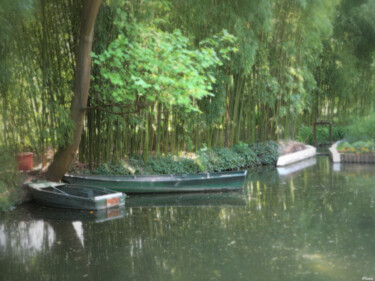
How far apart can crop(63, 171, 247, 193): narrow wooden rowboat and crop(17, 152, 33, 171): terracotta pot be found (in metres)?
0.66

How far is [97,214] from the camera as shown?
641 cm

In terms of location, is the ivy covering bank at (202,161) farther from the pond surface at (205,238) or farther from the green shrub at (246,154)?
the pond surface at (205,238)

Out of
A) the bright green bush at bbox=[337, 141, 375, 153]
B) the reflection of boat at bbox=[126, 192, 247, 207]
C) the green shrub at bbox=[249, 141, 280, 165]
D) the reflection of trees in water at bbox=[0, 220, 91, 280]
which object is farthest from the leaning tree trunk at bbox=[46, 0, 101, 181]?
the bright green bush at bbox=[337, 141, 375, 153]

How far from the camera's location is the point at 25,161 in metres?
7.73

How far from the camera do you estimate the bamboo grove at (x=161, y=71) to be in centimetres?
707

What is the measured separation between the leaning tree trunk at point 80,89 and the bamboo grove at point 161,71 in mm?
202

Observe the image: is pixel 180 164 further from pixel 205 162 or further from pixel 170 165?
pixel 205 162

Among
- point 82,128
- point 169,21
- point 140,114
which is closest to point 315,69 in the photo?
point 169,21

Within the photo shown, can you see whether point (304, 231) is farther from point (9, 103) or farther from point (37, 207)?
point (9, 103)

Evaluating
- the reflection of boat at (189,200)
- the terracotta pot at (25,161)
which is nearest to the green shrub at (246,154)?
the reflection of boat at (189,200)

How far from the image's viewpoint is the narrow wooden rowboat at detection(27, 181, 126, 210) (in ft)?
21.5

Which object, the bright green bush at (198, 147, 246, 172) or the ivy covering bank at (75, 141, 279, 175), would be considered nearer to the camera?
the ivy covering bank at (75, 141, 279, 175)

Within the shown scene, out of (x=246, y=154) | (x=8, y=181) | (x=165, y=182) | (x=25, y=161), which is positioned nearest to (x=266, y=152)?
(x=246, y=154)

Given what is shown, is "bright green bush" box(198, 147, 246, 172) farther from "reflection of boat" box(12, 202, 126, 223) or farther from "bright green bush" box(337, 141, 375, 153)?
"reflection of boat" box(12, 202, 126, 223)
